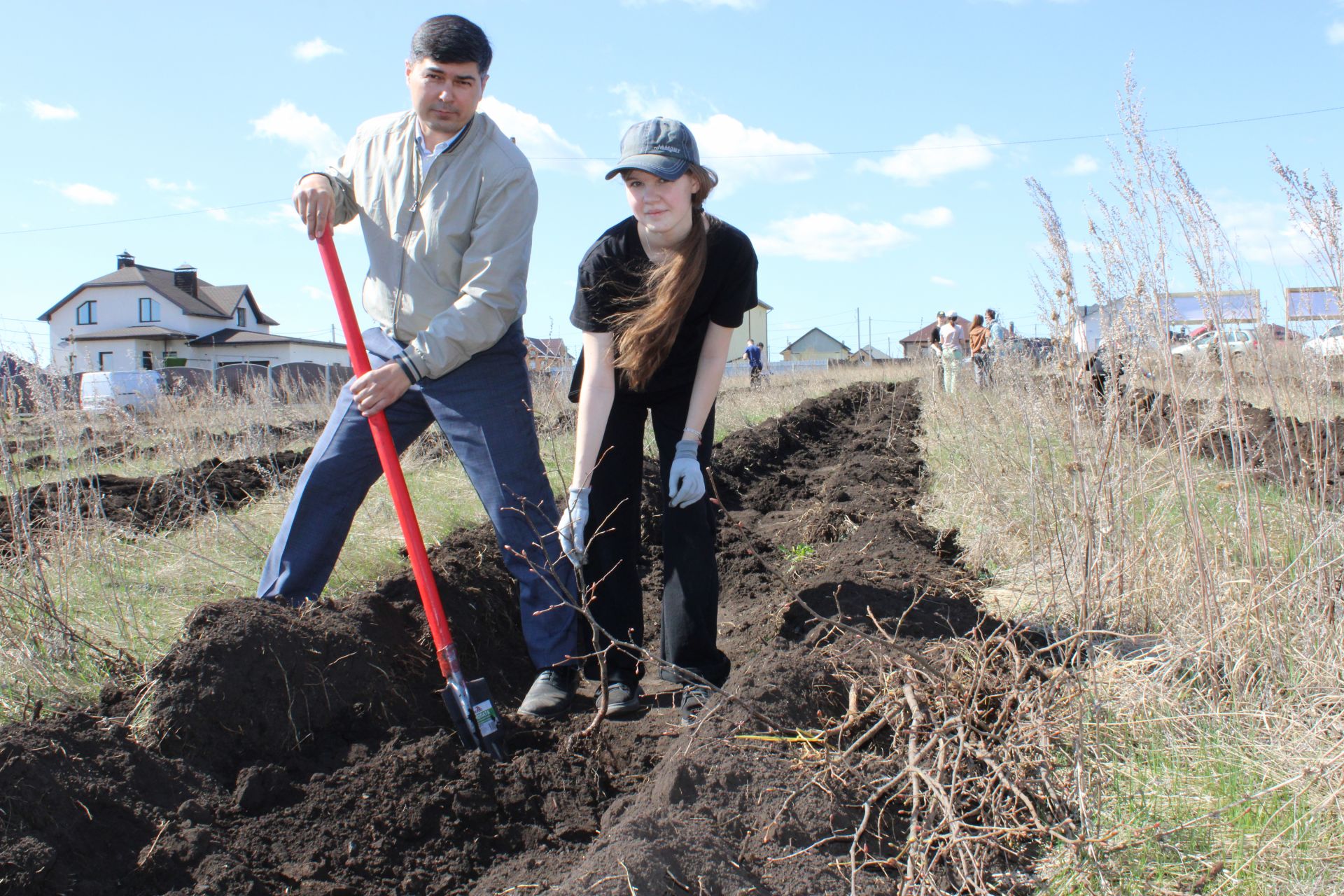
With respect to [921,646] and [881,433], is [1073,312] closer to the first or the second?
[921,646]

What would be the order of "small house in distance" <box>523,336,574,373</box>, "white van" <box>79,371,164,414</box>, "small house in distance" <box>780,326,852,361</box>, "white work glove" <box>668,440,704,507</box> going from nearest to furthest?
"white work glove" <box>668,440,704,507</box>
"white van" <box>79,371,164,414</box>
"small house in distance" <box>523,336,574,373</box>
"small house in distance" <box>780,326,852,361</box>

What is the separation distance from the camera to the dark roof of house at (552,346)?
8859 mm

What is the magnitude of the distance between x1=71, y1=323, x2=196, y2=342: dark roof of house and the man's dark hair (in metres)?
47.5

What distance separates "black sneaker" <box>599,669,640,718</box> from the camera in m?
2.88

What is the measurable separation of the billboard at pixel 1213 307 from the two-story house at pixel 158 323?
1712 inches

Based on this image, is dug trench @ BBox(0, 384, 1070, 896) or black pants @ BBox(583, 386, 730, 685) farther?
black pants @ BBox(583, 386, 730, 685)

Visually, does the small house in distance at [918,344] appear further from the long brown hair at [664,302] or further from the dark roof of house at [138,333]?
the dark roof of house at [138,333]

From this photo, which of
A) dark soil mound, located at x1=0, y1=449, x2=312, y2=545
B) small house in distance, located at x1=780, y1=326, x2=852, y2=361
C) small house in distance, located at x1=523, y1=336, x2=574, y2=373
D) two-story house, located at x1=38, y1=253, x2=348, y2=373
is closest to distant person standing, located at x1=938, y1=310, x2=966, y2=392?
small house in distance, located at x1=523, y1=336, x2=574, y2=373

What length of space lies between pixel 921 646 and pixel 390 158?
218cm

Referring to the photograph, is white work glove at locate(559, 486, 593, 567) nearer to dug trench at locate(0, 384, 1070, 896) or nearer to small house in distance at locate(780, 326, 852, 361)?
dug trench at locate(0, 384, 1070, 896)

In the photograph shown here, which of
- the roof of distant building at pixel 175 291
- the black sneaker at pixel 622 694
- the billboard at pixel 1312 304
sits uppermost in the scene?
the roof of distant building at pixel 175 291

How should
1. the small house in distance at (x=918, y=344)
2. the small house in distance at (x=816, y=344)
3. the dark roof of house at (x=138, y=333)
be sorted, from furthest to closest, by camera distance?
the small house in distance at (x=816, y=344), the dark roof of house at (x=138, y=333), the small house in distance at (x=918, y=344)

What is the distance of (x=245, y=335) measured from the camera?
1861 inches

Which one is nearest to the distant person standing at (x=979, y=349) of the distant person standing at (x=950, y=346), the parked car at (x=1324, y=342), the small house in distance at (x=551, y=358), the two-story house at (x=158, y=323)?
the distant person standing at (x=950, y=346)
